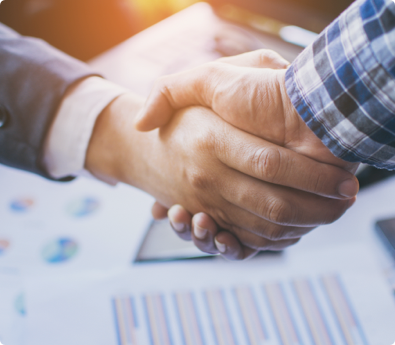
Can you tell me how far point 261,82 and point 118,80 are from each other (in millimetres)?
607

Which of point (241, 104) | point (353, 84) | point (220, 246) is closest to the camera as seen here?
point (353, 84)

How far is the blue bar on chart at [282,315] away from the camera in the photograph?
529 mm

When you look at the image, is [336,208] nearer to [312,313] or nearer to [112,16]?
[312,313]

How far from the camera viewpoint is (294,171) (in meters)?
0.42

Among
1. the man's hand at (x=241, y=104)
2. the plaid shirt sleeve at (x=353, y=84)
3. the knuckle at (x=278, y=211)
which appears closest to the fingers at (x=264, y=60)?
the man's hand at (x=241, y=104)

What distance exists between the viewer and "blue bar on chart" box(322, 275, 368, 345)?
20.7 inches

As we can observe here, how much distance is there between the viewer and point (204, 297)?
562 millimetres

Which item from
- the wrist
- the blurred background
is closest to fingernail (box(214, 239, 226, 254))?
the wrist

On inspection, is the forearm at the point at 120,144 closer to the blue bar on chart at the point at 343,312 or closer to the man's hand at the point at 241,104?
the man's hand at the point at 241,104

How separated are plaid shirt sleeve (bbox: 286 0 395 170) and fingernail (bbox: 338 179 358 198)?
40mm

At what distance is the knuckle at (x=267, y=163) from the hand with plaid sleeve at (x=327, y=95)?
37 millimetres

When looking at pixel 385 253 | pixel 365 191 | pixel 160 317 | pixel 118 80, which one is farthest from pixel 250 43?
pixel 160 317

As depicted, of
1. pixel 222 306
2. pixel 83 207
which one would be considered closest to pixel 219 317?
pixel 222 306

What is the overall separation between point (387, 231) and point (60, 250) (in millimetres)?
659
